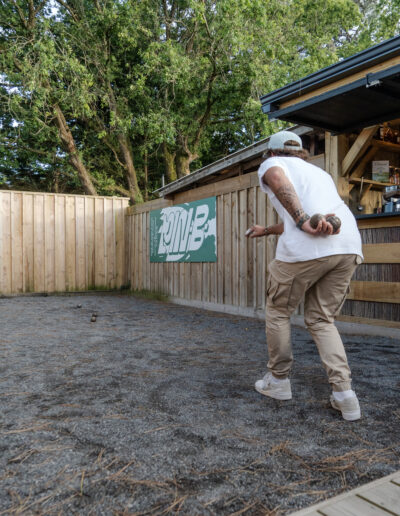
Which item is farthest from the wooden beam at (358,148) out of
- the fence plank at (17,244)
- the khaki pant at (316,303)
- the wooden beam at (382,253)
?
the fence plank at (17,244)

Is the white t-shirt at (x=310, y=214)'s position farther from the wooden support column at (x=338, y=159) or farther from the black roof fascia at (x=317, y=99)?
the wooden support column at (x=338, y=159)

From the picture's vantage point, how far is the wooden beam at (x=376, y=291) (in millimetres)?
4203

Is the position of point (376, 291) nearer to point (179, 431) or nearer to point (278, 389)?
point (278, 389)

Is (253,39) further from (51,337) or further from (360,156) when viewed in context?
(51,337)

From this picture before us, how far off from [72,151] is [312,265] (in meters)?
11.7

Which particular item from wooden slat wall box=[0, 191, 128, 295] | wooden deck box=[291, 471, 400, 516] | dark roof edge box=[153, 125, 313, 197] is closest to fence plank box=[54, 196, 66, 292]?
wooden slat wall box=[0, 191, 128, 295]

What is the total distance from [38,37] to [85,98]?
203 centimetres

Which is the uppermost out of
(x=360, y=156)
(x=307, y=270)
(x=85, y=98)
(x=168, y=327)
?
(x=85, y=98)

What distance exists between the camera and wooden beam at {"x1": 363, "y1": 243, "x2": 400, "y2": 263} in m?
4.22

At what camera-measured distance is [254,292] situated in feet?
19.4

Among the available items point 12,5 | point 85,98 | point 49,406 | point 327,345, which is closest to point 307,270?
point 327,345

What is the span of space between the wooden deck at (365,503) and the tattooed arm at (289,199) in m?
1.10

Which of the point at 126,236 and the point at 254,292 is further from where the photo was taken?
the point at 126,236

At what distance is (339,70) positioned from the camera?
12.4ft
